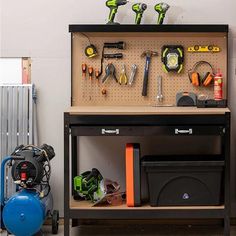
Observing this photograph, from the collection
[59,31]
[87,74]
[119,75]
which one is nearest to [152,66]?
[119,75]

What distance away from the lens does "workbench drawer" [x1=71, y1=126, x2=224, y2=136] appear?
9.40 feet

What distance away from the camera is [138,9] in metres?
3.27

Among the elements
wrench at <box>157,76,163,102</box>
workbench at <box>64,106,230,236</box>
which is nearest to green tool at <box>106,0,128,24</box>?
wrench at <box>157,76,163,102</box>

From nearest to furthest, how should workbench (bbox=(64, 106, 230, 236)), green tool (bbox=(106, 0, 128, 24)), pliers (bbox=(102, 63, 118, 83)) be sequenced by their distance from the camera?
workbench (bbox=(64, 106, 230, 236)), green tool (bbox=(106, 0, 128, 24)), pliers (bbox=(102, 63, 118, 83))

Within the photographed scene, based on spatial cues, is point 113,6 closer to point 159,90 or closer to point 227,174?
point 159,90

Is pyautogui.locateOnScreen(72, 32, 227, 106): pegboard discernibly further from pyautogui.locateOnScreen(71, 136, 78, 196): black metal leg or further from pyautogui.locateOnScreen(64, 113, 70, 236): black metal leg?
pyautogui.locateOnScreen(64, 113, 70, 236): black metal leg

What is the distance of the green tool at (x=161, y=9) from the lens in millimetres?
3256

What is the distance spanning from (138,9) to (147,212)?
140 cm

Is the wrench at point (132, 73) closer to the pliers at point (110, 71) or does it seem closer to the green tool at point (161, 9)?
the pliers at point (110, 71)

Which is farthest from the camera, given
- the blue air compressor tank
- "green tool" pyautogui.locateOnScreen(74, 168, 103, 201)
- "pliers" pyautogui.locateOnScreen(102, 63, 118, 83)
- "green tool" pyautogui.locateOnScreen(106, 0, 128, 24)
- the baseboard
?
the baseboard

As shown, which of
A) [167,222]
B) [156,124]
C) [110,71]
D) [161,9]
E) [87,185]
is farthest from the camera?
[167,222]

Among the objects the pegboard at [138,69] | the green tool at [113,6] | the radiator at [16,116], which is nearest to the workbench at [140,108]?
the pegboard at [138,69]

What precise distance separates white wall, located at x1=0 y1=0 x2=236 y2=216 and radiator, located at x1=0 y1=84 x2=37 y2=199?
0.09m

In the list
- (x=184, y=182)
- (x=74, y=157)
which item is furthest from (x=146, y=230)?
(x=74, y=157)
